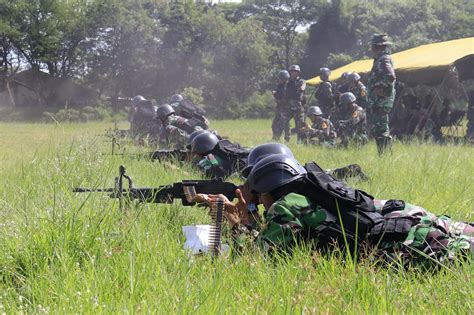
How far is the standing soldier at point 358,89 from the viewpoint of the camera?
1370 centimetres

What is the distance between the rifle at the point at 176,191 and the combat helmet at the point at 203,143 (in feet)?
7.47

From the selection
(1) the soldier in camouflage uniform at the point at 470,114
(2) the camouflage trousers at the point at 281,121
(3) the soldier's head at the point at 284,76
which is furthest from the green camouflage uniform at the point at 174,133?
(1) the soldier in camouflage uniform at the point at 470,114

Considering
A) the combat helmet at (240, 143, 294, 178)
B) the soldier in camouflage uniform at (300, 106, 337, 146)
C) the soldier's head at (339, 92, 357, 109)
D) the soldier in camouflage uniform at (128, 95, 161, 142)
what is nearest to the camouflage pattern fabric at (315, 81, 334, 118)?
the soldier in camouflage uniform at (300, 106, 337, 146)

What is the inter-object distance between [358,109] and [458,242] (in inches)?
351

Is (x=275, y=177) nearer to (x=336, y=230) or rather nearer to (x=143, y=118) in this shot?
(x=336, y=230)

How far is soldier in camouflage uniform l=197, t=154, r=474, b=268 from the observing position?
316 cm

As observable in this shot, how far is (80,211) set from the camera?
347 cm

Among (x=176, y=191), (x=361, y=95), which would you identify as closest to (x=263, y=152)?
(x=176, y=191)

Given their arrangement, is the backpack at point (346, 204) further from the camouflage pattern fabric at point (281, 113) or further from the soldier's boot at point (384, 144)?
the camouflage pattern fabric at point (281, 113)

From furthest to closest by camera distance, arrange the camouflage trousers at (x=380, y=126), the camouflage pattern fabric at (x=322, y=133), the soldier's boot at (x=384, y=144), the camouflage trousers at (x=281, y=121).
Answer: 1. the camouflage trousers at (x=281, y=121)
2. the camouflage pattern fabric at (x=322, y=133)
3. the camouflage trousers at (x=380, y=126)
4. the soldier's boot at (x=384, y=144)

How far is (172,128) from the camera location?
393 inches

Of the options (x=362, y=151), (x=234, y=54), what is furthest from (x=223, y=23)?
(x=362, y=151)

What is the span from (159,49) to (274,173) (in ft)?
107

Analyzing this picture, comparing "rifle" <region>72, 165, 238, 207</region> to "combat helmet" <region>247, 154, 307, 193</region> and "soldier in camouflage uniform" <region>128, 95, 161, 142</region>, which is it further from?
"soldier in camouflage uniform" <region>128, 95, 161, 142</region>
